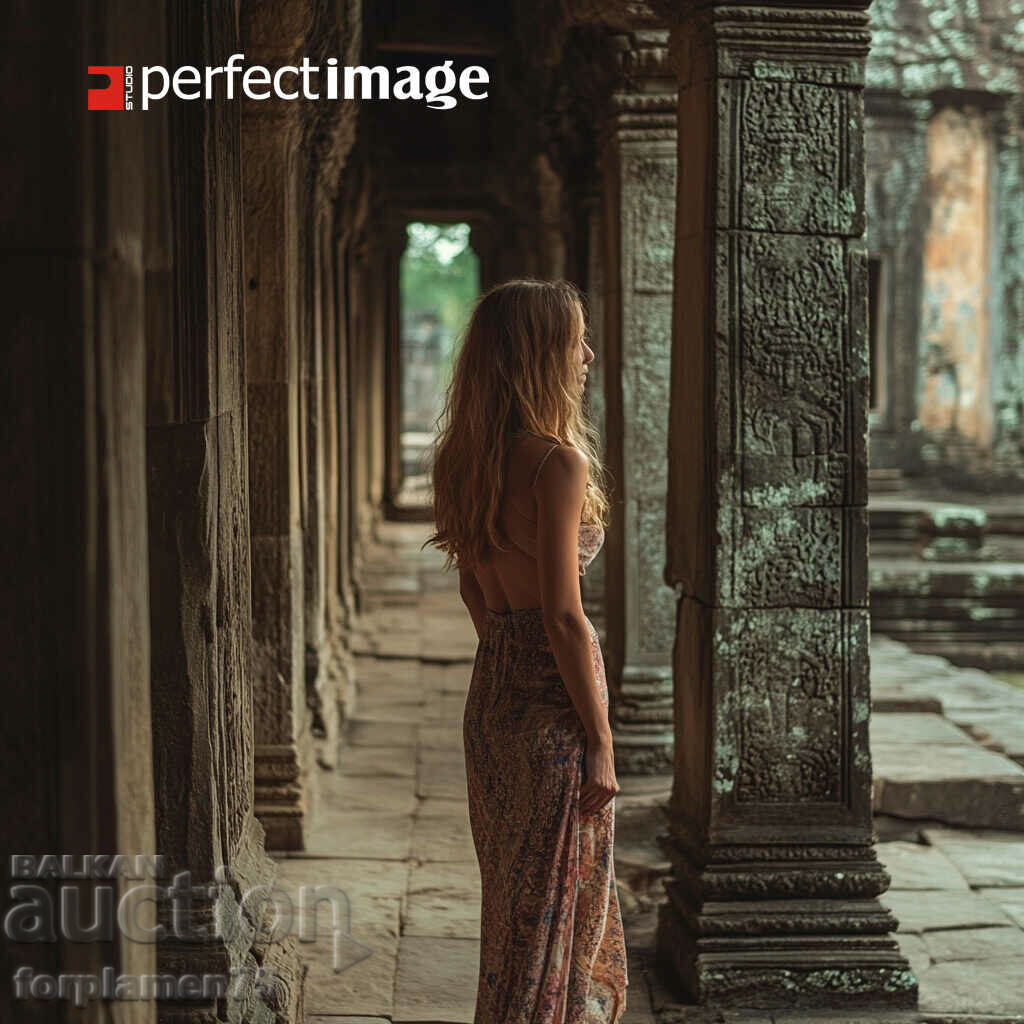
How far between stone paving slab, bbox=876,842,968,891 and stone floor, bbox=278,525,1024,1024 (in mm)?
12

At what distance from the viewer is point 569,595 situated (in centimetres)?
298

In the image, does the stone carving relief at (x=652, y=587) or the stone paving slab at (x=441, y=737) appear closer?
the stone carving relief at (x=652, y=587)

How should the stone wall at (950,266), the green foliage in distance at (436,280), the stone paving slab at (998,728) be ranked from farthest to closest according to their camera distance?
the green foliage in distance at (436,280), the stone wall at (950,266), the stone paving slab at (998,728)

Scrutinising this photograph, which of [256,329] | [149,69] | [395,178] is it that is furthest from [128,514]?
[395,178]

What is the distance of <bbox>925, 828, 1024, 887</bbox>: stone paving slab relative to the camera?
5473 mm

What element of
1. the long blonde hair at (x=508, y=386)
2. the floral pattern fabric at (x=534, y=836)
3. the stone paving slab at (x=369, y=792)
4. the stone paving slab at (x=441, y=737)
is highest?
the long blonde hair at (x=508, y=386)

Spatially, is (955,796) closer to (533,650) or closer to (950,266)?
(533,650)

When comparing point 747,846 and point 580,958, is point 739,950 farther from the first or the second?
point 580,958

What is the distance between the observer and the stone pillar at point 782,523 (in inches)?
163

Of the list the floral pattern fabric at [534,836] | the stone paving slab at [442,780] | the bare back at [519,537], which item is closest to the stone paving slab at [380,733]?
the stone paving slab at [442,780]

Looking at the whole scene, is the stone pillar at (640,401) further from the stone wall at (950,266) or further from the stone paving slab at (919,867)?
the stone wall at (950,266)

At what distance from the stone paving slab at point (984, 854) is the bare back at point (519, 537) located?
3025 mm

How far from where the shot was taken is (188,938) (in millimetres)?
3244

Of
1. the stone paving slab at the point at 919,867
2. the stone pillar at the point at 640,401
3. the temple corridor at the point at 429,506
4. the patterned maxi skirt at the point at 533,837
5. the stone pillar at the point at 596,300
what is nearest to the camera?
the temple corridor at the point at 429,506
